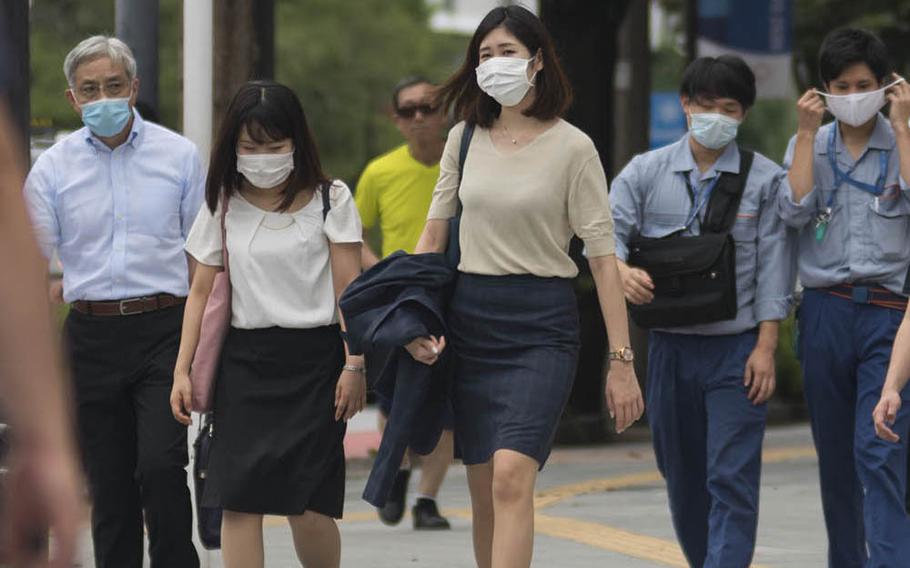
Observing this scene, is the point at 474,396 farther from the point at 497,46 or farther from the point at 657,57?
the point at 657,57

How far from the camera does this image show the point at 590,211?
5785 mm

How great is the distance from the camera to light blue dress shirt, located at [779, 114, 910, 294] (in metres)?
6.26

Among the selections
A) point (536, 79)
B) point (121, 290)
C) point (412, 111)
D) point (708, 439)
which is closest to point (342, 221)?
point (536, 79)

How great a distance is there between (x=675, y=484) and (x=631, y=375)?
0.68 m

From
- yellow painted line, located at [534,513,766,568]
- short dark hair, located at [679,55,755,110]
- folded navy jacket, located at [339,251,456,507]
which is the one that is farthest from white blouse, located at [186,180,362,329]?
yellow painted line, located at [534,513,766,568]

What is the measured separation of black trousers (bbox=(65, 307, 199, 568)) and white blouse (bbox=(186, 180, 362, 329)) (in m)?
0.48

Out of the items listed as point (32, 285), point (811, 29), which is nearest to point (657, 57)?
point (811, 29)

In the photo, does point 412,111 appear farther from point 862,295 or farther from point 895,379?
point 895,379

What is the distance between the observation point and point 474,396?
19.2ft

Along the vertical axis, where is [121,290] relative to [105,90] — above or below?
below

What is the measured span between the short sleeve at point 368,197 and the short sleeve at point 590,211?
366 centimetres

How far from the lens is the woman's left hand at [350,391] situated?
5898 mm

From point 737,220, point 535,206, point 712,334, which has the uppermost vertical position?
point 535,206

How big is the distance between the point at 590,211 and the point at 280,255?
0.93 m
